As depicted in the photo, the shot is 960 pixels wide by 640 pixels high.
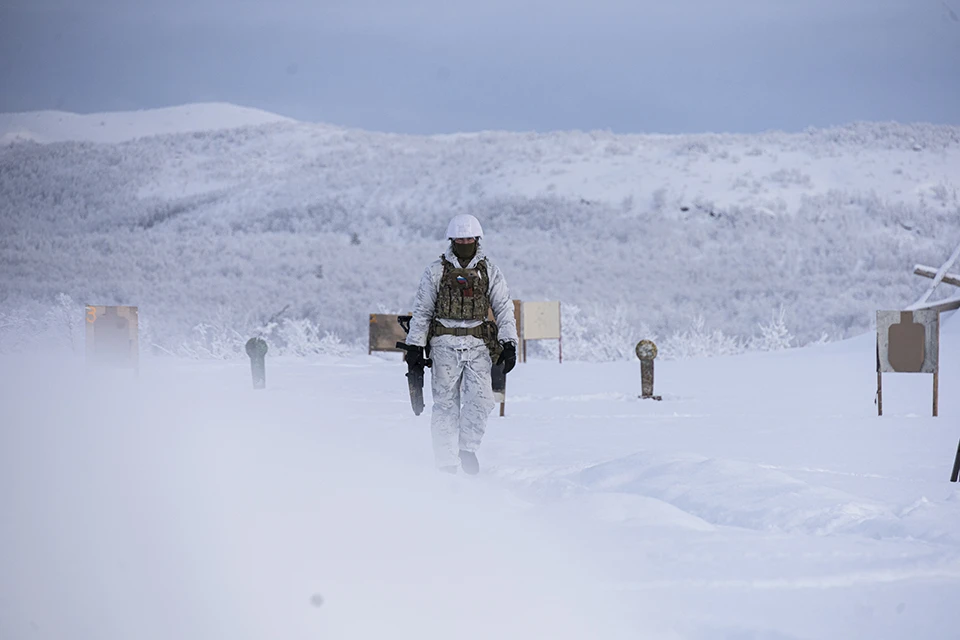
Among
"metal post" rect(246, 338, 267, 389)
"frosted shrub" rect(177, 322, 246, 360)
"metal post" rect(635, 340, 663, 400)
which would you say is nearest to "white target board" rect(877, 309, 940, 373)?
"metal post" rect(635, 340, 663, 400)

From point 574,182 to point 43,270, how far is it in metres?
28.7

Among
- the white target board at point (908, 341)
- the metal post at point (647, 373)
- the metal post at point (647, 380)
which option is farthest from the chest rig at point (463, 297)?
the metal post at point (647, 380)

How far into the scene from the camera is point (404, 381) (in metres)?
17.5

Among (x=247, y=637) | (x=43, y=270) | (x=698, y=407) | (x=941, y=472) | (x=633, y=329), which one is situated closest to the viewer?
(x=247, y=637)

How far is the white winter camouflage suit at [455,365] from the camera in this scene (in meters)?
8.10

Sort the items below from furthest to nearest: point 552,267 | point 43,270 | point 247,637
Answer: point 552,267
point 43,270
point 247,637

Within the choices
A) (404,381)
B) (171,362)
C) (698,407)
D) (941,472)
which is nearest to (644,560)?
(941,472)

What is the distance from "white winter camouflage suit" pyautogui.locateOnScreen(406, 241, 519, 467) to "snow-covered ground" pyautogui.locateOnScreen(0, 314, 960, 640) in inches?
12.0

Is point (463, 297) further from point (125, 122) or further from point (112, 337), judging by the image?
point (125, 122)

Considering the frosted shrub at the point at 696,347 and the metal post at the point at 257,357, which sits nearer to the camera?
the metal post at the point at 257,357

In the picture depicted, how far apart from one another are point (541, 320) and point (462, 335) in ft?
54.7

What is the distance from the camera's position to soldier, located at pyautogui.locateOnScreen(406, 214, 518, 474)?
8.05 m

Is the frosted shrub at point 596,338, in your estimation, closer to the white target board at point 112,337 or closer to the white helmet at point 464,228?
the white target board at point 112,337

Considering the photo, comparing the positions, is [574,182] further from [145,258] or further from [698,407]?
[698,407]
